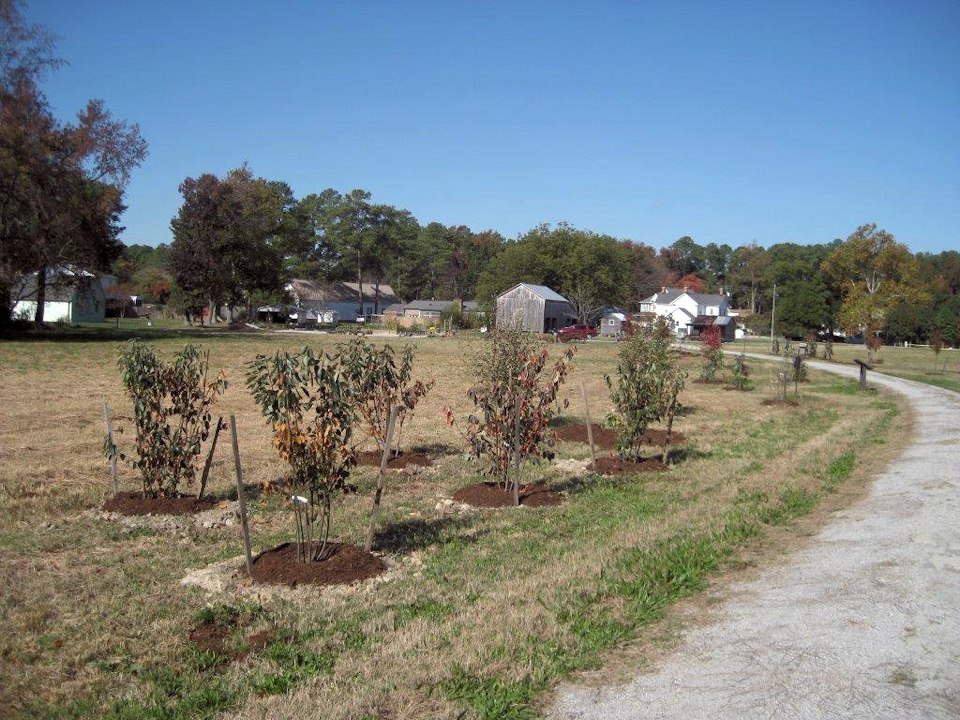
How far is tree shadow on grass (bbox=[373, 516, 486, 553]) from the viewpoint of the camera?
27.1ft

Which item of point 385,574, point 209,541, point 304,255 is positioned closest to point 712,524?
point 385,574

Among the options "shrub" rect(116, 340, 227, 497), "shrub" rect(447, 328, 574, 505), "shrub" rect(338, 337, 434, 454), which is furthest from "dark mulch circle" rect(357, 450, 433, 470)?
"shrub" rect(116, 340, 227, 497)

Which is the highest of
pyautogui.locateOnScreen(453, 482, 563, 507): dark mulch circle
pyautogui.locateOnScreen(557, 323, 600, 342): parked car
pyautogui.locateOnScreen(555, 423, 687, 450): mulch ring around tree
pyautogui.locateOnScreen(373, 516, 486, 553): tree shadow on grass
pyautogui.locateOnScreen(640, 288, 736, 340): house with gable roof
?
pyautogui.locateOnScreen(640, 288, 736, 340): house with gable roof

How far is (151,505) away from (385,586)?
3.82 metres

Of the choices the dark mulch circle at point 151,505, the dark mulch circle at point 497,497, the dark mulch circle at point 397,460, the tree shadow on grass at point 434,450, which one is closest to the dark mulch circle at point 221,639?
the dark mulch circle at point 151,505

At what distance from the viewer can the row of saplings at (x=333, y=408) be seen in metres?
7.08

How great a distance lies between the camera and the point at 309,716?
14.6ft

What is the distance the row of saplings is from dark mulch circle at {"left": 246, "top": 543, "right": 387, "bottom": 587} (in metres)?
0.11

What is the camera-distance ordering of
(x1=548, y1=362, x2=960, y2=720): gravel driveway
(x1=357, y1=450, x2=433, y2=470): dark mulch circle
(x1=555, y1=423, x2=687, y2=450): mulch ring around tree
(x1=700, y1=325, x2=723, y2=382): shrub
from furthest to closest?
(x1=700, y1=325, x2=723, y2=382): shrub → (x1=555, y1=423, x2=687, y2=450): mulch ring around tree → (x1=357, y1=450, x2=433, y2=470): dark mulch circle → (x1=548, y1=362, x2=960, y2=720): gravel driveway

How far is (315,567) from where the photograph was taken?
7.11 m

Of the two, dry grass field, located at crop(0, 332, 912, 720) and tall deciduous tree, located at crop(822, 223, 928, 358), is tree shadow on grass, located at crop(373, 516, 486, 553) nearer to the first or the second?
dry grass field, located at crop(0, 332, 912, 720)

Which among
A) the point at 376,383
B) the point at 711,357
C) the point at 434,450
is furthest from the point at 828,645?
the point at 711,357

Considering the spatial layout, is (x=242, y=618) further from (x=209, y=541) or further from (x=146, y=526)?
(x=146, y=526)

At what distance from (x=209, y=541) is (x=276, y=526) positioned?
2.82 ft
